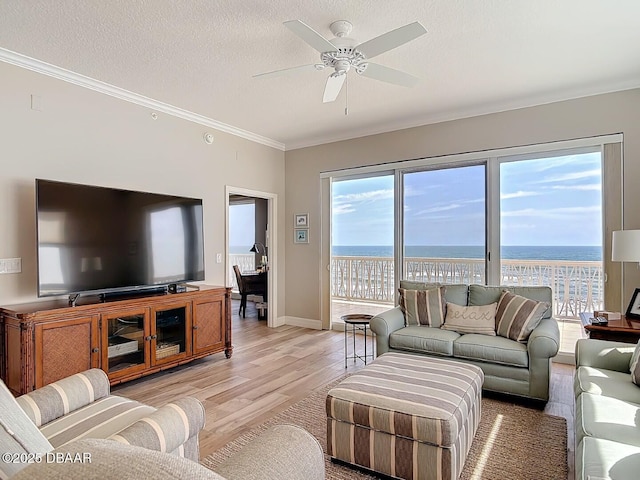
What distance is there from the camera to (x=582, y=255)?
3.98 meters

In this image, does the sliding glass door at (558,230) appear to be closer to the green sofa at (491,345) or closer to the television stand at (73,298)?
the green sofa at (491,345)

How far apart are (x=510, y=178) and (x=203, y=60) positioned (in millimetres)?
3493

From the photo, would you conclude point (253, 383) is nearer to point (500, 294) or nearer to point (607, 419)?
point (500, 294)

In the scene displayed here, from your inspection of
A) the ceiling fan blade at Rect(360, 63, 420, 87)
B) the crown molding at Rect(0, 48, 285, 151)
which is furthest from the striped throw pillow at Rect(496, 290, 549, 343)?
the crown molding at Rect(0, 48, 285, 151)

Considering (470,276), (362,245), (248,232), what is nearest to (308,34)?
(470,276)

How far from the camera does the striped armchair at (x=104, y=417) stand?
4.70 feet

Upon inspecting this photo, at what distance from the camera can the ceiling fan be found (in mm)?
2230

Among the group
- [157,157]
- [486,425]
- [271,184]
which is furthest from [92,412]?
[271,184]

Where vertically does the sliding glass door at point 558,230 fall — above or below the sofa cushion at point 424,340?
above

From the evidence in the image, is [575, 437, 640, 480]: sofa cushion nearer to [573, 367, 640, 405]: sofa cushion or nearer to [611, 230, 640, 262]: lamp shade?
[573, 367, 640, 405]: sofa cushion

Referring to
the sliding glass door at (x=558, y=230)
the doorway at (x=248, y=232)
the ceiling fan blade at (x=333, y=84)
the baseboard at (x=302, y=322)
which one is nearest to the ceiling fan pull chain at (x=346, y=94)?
the ceiling fan blade at (x=333, y=84)

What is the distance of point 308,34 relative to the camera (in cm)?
226

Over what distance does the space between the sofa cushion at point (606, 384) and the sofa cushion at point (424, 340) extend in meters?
1.02

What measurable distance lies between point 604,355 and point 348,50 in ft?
8.88
